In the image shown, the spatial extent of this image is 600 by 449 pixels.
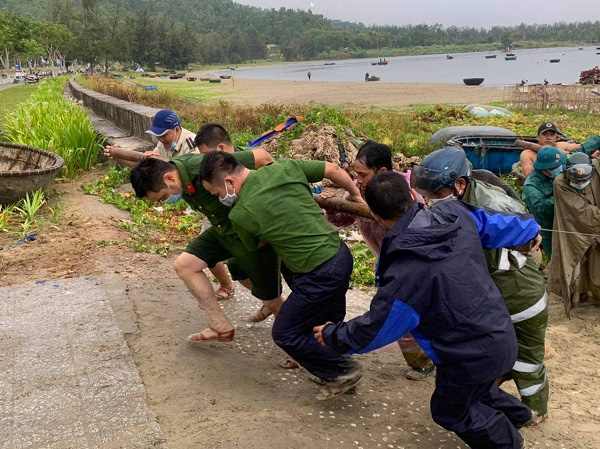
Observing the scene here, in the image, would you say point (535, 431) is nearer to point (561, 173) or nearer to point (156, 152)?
point (561, 173)

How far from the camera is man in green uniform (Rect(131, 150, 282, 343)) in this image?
11.9 feet

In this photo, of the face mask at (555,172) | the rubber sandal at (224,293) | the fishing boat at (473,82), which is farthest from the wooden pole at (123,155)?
the fishing boat at (473,82)

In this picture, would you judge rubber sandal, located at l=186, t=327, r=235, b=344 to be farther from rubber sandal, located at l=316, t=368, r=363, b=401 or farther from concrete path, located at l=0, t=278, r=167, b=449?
rubber sandal, located at l=316, t=368, r=363, b=401

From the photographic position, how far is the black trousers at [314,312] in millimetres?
3225

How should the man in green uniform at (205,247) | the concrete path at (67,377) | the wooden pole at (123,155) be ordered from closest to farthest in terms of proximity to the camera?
the concrete path at (67,377) < the man in green uniform at (205,247) < the wooden pole at (123,155)

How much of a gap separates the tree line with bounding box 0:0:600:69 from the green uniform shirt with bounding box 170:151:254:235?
53282 mm

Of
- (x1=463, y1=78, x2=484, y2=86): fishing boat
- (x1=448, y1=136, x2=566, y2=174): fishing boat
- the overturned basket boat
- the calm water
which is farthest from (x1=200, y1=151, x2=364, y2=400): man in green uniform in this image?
the calm water

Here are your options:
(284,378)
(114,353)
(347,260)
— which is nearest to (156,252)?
(114,353)

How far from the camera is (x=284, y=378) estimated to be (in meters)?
3.76

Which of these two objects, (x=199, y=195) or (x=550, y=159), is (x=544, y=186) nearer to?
(x=550, y=159)

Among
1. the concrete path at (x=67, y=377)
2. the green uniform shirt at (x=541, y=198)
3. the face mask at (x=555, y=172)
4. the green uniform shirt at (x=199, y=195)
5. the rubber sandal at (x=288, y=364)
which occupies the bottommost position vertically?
the rubber sandal at (x=288, y=364)

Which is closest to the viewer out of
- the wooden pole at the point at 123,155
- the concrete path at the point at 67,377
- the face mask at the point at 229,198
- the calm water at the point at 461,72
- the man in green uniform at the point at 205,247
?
the concrete path at the point at 67,377

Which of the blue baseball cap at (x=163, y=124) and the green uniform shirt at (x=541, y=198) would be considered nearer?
the blue baseball cap at (x=163, y=124)

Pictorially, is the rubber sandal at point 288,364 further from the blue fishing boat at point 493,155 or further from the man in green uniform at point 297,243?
the blue fishing boat at point 493,155
